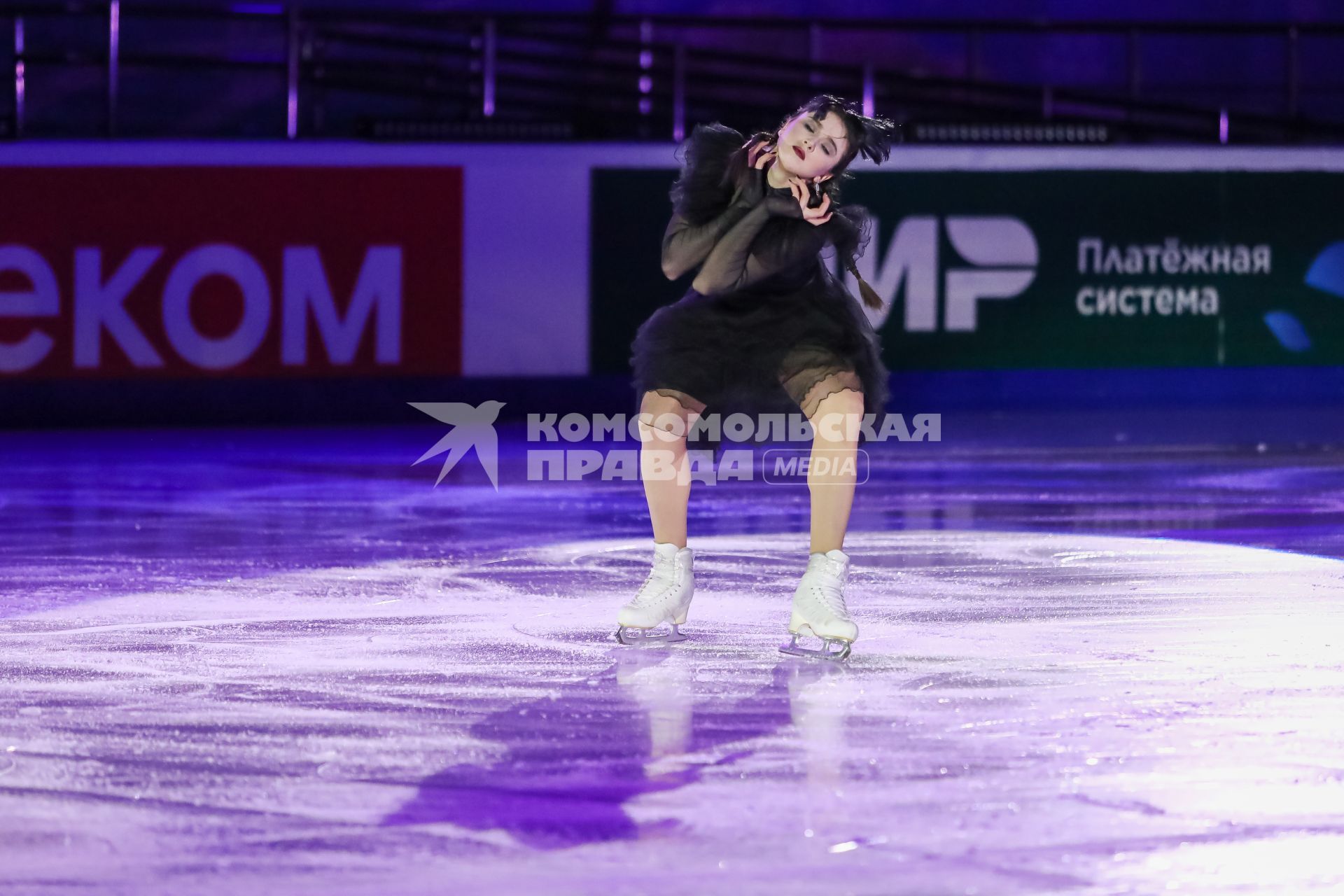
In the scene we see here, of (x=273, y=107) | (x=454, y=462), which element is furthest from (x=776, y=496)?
(x=273, y=107)

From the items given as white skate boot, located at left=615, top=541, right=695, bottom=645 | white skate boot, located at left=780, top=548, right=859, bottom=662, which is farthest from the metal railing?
white skate boot, located at left=780, top=548, right=859, bottom=662

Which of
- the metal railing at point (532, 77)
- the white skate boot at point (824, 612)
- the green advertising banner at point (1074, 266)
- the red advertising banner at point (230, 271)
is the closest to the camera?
the white skate boot at point (824, 612)

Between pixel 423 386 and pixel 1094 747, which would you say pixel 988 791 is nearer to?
pixel 1094 747

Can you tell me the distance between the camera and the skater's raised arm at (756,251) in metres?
4.18

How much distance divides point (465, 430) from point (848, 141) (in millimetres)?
7041

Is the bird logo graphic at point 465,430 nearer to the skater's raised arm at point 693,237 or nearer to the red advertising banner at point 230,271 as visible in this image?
the red advertising banner at point 230,271

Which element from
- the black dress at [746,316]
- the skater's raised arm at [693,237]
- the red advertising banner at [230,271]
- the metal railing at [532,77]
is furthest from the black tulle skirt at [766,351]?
the metal railing at [532,77]

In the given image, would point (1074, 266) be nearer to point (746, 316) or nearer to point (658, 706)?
point (746, 316)

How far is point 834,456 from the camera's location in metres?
4.30

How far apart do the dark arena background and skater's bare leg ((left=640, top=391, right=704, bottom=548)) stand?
138 millimetres

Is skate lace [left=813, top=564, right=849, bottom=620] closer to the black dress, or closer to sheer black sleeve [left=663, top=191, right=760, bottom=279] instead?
the black dress

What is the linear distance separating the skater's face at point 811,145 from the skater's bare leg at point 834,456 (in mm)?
479

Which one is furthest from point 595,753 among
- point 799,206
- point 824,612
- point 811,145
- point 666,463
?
point 811,145

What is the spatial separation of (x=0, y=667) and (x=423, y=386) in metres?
7.19
